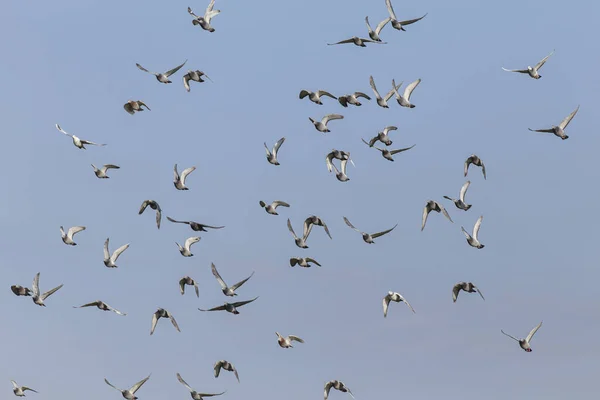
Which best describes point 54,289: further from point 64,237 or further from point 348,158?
point 348,158

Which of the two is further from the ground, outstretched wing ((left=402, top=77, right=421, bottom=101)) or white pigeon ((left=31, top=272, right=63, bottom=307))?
outstretched wing ((left=402, top=77, right=421, bottom=101))

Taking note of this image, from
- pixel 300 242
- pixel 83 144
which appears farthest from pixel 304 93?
pixel 83 144

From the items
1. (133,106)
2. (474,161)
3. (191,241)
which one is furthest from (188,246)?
(474,161)

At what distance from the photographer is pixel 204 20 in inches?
4063

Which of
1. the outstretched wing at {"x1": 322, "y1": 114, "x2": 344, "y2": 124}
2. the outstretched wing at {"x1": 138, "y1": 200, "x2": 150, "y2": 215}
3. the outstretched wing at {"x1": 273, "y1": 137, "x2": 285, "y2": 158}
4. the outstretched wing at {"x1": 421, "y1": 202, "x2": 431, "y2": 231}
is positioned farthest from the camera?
the outstretched wing at {"x1": 273, "y1": 137, "x2": 285, "y2": 158}

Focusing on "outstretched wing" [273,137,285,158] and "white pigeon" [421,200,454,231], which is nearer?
"white pigeon" [421,200,454,231]

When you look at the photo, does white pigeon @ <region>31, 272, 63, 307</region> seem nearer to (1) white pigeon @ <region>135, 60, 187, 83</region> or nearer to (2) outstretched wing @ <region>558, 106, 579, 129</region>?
(1) white pigeon @ <region>135, 60, 187, 83</region>

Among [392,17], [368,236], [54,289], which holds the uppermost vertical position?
[392,17]

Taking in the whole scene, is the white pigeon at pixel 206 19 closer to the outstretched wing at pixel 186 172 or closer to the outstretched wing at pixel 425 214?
the outstretched wing at pixel 186 172

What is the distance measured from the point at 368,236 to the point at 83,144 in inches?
1053

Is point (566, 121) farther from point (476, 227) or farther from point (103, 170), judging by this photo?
point (103, 170)

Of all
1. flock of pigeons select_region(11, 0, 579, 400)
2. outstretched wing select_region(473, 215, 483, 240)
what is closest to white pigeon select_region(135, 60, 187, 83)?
flock of pigeons select_region(11, 0, 579, 400)

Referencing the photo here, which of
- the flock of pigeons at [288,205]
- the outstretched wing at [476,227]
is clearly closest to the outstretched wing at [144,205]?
the flock of pigeons at [288,205]

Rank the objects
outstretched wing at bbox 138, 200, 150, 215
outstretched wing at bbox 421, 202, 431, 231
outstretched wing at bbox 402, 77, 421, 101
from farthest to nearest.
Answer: outstretched wing at bbox 402, 77, 421, 101 → outstretched wing at bbox 138, 200, 150, 215 → outstretched wing at bbox 421, 202, 431, 231
